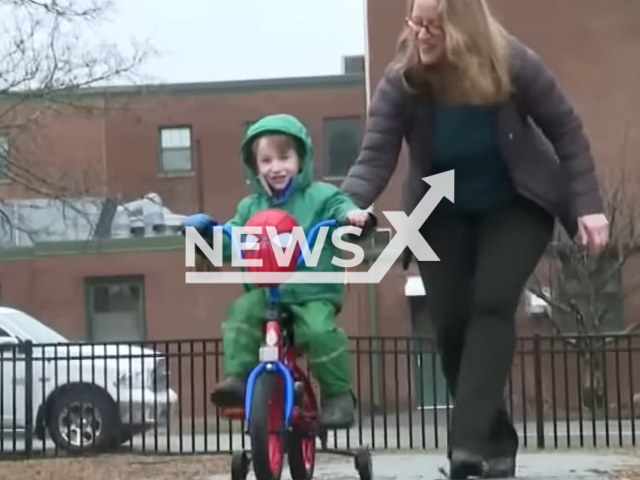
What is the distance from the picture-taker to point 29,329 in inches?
683

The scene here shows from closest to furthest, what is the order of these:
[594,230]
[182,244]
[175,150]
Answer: [594,230] < [182,244] < [175,150]

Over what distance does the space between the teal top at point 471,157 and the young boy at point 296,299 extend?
431 millimetres

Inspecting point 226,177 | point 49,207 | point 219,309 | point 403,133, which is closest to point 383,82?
point 403,133

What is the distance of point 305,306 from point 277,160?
0.56m

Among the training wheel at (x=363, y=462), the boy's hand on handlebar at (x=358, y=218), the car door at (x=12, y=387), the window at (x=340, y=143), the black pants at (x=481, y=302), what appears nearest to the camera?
the black pants at (x=481, y=302)

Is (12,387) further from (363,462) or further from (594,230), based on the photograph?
(594,230)

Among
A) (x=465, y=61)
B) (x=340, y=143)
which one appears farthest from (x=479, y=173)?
(x=340, y=143)

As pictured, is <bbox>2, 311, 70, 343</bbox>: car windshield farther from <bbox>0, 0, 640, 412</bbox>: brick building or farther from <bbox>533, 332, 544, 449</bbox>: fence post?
<bbox>0, 0, 640, 412</bbox>: brick building

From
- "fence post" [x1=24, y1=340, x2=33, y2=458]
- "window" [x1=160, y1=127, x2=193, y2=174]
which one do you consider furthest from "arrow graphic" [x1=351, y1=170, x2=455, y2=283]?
"window" [x1=160, y1=127, x2=193, y2=174]

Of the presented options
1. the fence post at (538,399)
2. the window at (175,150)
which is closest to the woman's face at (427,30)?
the fence post at (538,399)

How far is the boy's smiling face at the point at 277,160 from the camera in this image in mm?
5375

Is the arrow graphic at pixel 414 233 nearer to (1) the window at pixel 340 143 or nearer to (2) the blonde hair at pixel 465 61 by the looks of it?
(2) the blonde hair at pixel 465 61

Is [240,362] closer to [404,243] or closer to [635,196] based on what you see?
[404,243]

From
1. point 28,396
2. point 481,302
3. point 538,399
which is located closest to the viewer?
point 481,302
